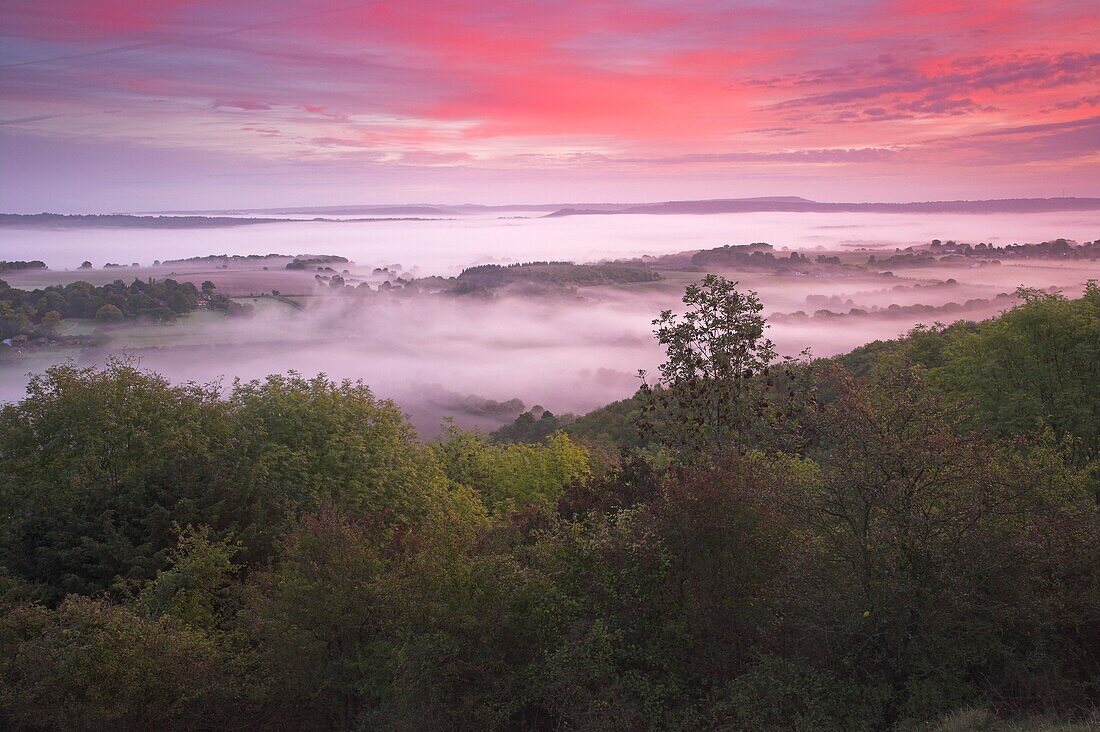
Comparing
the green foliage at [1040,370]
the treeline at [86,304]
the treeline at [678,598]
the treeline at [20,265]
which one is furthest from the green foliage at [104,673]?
the treeline at [20,265]

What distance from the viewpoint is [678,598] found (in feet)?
48.9

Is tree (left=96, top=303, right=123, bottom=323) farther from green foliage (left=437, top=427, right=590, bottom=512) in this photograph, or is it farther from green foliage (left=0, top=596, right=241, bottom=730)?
green foliage (left=0, top=596, right=241, bottom=730)

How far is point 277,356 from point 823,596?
155801 mm

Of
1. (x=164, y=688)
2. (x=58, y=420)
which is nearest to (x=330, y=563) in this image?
(x=164, y=688)

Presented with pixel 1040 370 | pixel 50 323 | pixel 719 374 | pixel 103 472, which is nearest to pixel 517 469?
pixel 103 472

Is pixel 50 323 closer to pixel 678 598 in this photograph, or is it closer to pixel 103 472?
pixel 103 472

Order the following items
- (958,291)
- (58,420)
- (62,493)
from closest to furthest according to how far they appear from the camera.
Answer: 1. (62,493)
2. (58,420)
3. (958,291)

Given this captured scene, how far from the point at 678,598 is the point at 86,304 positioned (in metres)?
105

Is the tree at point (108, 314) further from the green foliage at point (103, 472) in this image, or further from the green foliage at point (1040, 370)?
the green foliage at point (1040, 370)

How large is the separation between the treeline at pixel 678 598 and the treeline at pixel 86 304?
7099cm

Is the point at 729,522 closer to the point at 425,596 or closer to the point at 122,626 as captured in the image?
the point at 425,596

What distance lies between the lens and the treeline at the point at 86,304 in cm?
7888

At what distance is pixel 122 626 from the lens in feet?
50.2

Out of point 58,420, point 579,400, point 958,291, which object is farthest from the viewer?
point 579,400
